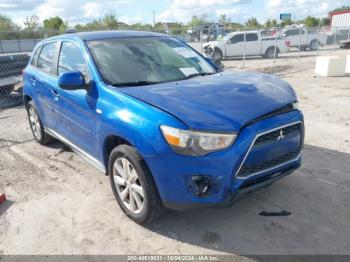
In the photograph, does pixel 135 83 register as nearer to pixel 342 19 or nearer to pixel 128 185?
pixel 128 185

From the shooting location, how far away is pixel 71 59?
4.21m

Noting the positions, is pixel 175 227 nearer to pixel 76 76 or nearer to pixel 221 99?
pixel 221 99

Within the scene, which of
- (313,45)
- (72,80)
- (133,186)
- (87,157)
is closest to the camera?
(133,186)

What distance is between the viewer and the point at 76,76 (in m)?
3.51

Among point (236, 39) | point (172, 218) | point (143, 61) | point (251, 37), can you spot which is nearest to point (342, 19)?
point (251, 37)

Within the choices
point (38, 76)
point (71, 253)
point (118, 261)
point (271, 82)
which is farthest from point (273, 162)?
point (38, 76)

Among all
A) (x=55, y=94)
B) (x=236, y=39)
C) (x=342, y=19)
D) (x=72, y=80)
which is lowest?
(x=236, y=39)

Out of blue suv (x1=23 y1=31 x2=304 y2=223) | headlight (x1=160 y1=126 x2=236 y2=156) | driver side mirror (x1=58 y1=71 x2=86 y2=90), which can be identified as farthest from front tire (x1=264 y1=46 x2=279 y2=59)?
headlight (x1=160 y1=126 x2=236 y2=156)

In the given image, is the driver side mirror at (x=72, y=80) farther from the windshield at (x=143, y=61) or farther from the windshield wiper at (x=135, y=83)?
the windshield wiper at (x=135, y=83)

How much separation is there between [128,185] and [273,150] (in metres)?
1.41

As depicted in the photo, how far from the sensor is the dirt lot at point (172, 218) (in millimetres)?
3074

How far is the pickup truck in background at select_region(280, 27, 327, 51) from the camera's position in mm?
23670

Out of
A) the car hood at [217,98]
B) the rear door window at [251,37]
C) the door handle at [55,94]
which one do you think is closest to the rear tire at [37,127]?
the door handle at [55,94]

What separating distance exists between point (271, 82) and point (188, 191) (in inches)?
63.4
